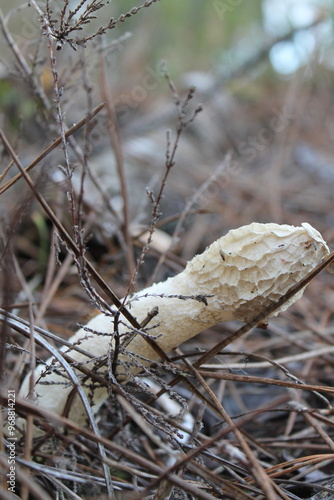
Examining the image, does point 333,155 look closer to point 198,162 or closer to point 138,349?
point 198,162

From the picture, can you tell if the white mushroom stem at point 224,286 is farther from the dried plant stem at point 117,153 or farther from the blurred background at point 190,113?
the dried plant stem at point 117,153

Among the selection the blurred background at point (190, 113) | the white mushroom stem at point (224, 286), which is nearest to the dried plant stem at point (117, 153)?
the blurred background at point (190, 113)

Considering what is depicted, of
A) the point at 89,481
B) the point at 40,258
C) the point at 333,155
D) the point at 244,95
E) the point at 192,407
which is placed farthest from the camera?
the point at 244,95

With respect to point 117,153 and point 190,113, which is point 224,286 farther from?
point 190,113

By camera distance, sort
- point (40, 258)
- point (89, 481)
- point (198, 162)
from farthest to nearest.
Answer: point (198, 162)
point (40, 258)
point (89, 481)

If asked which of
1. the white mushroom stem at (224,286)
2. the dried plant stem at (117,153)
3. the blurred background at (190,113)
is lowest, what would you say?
the white mushroom stem at (224,286)

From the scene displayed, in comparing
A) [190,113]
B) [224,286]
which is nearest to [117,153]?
[224,286]

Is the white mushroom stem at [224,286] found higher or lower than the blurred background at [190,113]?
lower

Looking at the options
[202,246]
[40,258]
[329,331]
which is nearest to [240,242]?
[329,331]
